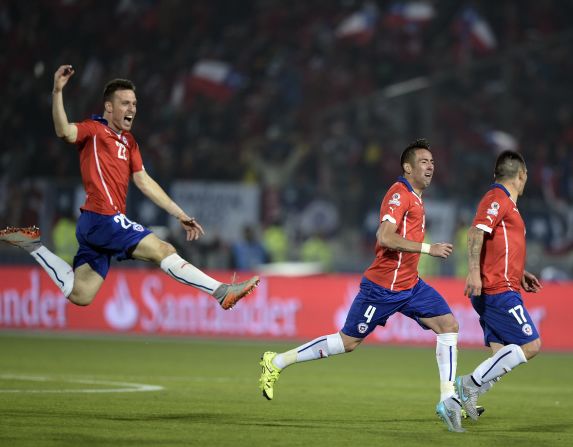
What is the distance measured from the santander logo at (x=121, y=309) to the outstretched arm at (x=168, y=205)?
10618 mm

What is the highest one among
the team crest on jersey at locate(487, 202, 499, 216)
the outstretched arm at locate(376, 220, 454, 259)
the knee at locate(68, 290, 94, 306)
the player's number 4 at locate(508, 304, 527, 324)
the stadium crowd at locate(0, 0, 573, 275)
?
the stadium crowd at locate(0, 0, 573, 275)

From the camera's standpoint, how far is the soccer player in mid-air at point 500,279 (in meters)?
8.36

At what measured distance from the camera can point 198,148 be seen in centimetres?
2809

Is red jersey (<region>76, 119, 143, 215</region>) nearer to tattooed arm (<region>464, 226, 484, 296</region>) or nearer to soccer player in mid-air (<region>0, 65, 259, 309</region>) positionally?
soccer player in mid-air (<region>0, 65, 259, 309</region>)

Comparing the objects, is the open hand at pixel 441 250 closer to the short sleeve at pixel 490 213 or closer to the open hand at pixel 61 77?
the short sleeve at pixel 490 213

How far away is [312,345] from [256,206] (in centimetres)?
1689

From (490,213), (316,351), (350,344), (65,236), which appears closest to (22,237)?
(316,351)

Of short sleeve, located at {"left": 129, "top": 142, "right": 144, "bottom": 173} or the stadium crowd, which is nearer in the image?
short sleeve, located at {"left": 129, "top": 142, "right": 144, "bottom": 173}

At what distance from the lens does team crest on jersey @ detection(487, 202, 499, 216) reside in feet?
27.5

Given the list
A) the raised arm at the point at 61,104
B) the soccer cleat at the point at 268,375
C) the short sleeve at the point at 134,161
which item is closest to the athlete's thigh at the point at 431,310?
the soccer cleat at the point at 268,375

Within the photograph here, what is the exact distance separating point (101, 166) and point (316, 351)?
2.36 meters

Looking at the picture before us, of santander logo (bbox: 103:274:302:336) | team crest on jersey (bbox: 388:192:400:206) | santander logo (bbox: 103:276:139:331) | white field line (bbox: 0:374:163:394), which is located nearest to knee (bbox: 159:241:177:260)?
team crest on jersey (bbox: 388:192:400:206)

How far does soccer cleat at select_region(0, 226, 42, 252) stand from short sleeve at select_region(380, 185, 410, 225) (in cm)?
298

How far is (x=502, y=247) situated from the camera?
8.52 metres
